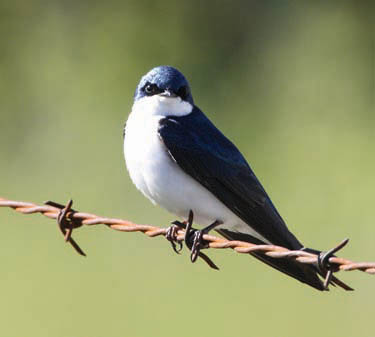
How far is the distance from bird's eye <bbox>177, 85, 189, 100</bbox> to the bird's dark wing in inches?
6.7

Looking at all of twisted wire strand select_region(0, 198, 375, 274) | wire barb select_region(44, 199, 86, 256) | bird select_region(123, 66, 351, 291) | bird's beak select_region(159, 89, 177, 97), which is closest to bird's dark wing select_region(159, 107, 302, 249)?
bird select_region(123, 66, 351, 291)

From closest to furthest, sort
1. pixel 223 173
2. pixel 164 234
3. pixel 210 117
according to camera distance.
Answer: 1. pixel 164 234
2. pixel 223 173
3. pixel 210 117

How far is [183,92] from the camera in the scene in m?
4.79

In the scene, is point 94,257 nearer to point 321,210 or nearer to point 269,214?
point 321,210

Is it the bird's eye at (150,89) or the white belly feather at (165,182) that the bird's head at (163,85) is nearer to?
the bird's eye at (150,89)

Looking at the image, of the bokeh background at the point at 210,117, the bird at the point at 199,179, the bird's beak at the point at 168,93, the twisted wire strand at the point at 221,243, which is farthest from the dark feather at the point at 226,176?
the bokeh background at the point at 210,117

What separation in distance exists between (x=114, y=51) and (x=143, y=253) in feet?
14.7

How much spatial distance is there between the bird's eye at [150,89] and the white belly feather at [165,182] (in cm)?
24

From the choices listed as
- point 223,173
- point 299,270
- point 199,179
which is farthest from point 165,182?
point 299,270

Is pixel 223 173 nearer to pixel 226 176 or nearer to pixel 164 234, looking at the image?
pixel 226 176

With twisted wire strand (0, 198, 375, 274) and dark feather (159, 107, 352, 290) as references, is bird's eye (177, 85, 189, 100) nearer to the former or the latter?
dark feather (159, 107, 352, 290)

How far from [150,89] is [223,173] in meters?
0.52

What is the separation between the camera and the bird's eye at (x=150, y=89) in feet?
15.5

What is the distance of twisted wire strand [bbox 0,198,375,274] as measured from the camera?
3086mm
